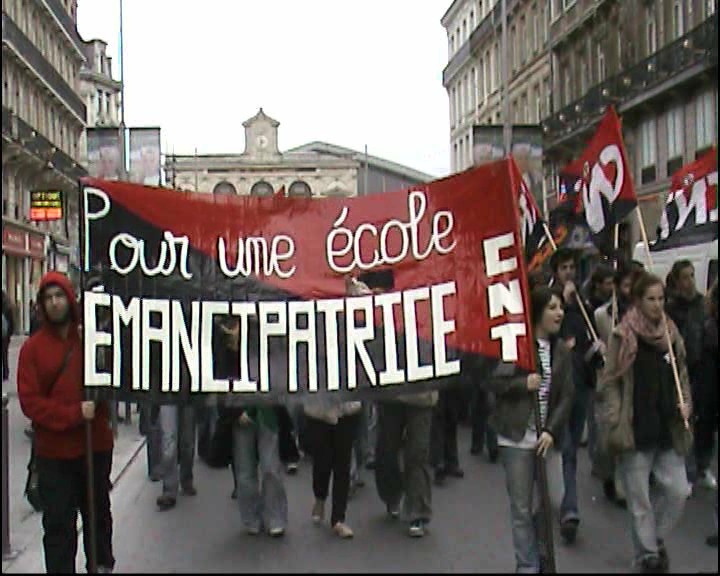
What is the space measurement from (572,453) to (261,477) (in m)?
2.14

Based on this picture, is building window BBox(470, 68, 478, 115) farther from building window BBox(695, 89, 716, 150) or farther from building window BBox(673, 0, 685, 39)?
building window BBox(695, 89, 716, 150)

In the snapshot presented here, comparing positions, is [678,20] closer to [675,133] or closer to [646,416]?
[675,133]

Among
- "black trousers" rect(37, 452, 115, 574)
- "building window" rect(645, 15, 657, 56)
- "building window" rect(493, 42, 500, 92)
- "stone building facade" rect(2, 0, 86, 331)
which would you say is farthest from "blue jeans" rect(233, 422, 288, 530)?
"building window" rect(493, 42, 500, 92)

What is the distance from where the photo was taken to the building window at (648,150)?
34844 millimetres

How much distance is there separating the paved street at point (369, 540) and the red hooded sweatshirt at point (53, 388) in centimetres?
118

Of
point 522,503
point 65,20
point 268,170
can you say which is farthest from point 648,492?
point 268,170

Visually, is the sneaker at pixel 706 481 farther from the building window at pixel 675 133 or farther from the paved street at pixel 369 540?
the building window at pixel 675 133

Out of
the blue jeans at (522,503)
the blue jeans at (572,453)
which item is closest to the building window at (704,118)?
the blue jeans at (572,453)

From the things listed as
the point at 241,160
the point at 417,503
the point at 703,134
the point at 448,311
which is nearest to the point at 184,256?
the point at 448,311

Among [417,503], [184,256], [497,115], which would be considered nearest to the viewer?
[184,256]

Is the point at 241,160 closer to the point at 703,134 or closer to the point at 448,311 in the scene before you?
the point at 703,134

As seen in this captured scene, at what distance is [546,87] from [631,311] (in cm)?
4467

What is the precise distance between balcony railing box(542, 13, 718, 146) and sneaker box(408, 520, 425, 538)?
16.8m

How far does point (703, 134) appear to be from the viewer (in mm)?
30141
